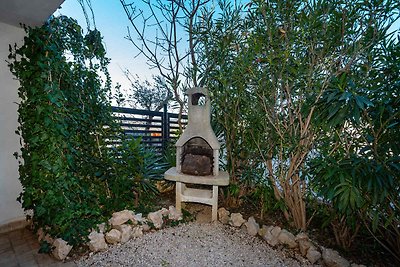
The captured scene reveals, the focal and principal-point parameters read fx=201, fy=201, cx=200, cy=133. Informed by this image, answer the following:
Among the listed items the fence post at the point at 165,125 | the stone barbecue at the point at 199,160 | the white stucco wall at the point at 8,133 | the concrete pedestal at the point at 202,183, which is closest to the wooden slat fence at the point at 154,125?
the fence post at the point at 165,125

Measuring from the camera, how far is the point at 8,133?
2.21m

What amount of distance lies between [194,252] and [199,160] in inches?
41.3

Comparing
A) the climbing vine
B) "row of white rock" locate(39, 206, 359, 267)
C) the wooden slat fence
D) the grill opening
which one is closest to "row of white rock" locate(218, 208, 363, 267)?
"row of white rock" locate(39, 206, 359, 267)

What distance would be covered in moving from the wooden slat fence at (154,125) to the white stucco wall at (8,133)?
1728 millimetres

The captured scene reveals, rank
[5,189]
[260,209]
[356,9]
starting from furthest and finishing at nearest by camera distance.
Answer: [260,209]
[5,189]
[356,9]

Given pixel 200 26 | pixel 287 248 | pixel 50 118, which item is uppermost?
pixel 200 26

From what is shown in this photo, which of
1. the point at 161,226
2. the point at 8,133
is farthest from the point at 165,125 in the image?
the point at 8,133

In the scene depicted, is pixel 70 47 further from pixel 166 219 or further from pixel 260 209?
pixel 260 209

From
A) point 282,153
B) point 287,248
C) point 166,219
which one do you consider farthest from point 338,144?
point 166,219

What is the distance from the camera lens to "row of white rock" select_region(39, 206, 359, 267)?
70.4 inches

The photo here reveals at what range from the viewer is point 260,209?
2.67 m

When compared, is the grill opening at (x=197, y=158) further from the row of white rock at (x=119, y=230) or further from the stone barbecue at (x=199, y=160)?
the row of white rock at (x=119, y=230)

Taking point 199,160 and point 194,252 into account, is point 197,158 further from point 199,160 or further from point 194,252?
point 194,252

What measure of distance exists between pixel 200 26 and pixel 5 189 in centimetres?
306
